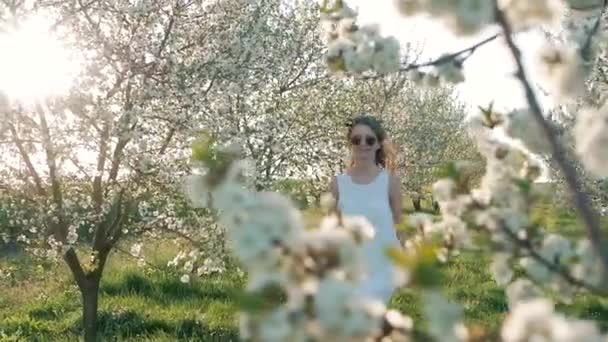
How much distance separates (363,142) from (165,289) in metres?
6.25

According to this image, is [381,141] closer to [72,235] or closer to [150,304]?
[72,235]

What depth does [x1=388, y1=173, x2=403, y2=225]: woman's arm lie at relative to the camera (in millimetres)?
6980

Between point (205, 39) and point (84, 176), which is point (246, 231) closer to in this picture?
point (84, 176)

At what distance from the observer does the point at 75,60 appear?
8531 millimetres

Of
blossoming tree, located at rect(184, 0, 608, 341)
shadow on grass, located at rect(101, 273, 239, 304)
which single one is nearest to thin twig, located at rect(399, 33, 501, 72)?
blossoming tree, located at rect(184, 0, 608, 341)

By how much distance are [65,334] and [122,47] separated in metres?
3.61

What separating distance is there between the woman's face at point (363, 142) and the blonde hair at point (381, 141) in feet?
0.13

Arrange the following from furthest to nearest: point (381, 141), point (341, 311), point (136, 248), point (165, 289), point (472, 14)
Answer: point (165, 289), point (136, 248), point (381, 141), point (472, 14), point (341, 311)

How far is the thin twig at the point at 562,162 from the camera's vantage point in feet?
7.18

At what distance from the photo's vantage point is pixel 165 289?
12.4 meters

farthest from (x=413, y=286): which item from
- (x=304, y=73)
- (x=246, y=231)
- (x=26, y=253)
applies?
(x=304, y=73)

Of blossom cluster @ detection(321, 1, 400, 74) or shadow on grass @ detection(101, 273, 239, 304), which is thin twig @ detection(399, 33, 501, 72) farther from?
shadow on grass @ detection(101, 273, 239, 304)

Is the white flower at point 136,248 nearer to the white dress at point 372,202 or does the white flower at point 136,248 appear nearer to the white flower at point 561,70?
the white dress at point 372,202

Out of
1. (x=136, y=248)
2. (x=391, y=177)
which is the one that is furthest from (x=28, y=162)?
(x=391, y=177)
